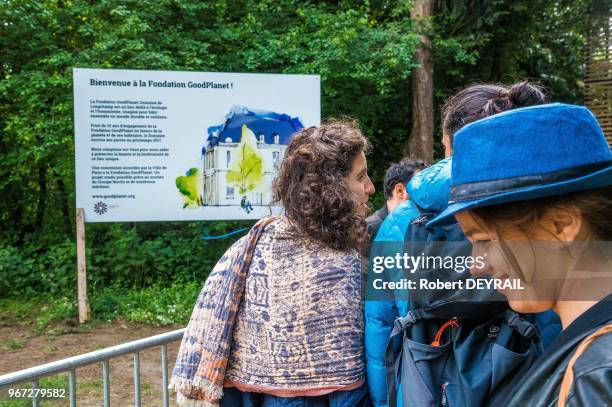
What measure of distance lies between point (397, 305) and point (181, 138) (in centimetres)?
543

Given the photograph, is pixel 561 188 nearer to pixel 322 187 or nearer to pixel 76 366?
pixel 322 187

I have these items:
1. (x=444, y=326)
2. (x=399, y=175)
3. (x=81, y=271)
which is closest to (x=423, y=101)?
(x=81, y=271)

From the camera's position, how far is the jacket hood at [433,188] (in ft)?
4.47

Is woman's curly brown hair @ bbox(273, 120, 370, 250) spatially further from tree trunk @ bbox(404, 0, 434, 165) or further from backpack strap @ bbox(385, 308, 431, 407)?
tree trunk @ bbox(404, 0, 434, 165)

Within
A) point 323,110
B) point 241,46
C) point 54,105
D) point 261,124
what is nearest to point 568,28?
point 323,110

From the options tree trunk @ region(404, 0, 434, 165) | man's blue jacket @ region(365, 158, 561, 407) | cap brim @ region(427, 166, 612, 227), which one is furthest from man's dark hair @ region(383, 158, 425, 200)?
tree trunk @ region(404, 0, 434, 165)

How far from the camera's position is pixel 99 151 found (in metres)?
6.24

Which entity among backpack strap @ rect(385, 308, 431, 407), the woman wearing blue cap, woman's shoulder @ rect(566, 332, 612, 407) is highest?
the woman wearing blue cap

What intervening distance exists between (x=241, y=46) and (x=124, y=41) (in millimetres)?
1823

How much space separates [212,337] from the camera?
66.3 inches

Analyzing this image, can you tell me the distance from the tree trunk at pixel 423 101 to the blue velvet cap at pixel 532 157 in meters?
9.02

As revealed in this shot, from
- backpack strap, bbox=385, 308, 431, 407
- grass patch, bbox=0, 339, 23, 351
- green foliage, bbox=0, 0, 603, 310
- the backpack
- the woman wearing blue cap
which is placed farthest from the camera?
green foliage, bbox=0, 0, 603, 310

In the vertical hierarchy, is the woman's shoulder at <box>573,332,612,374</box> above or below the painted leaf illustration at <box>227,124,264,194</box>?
below

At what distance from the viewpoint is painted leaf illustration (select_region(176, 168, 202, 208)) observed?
6559 millimetres
